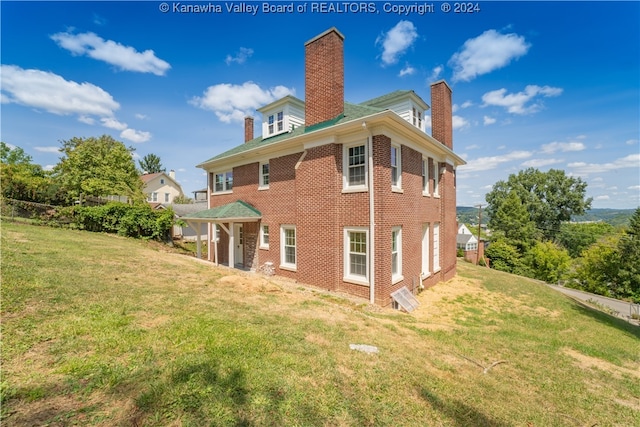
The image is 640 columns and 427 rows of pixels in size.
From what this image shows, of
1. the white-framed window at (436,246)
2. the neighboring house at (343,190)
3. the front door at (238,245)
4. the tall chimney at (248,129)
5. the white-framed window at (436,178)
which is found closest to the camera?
the neighboring house at (343,190)

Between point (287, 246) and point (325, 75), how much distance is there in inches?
294

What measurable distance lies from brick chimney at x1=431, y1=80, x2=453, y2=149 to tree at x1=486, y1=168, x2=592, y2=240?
39512 millimetres

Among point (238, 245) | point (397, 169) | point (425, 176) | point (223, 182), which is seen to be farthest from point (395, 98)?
point (238, 245)

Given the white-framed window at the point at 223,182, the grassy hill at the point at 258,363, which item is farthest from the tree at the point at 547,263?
the white-framed window at the point at 223,182

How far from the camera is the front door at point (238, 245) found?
49.4 ft

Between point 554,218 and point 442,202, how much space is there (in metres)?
47.7

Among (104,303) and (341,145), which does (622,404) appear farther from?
(104,303)

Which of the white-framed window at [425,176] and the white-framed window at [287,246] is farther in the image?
the white-framed window at [425,176]

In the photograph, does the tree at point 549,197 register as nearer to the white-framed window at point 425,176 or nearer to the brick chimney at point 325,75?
the white-framed window at point 425,176

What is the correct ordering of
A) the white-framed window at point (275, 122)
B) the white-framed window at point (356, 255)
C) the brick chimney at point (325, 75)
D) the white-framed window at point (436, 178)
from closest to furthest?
the white-framed window at point (356, 255) → the brick chimney at point (325, 75) → the white-framed window at point (436, 178) → the white-framed window at point (275, 122)

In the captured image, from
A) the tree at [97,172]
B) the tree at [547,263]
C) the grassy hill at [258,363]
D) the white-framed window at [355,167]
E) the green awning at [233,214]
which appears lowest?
the tree at [547,263]

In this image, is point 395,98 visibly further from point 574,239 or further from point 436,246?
point 574,239

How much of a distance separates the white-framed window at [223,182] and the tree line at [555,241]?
114 ft

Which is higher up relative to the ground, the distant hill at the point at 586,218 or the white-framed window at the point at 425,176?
the white-framed window at the point at 425,176
